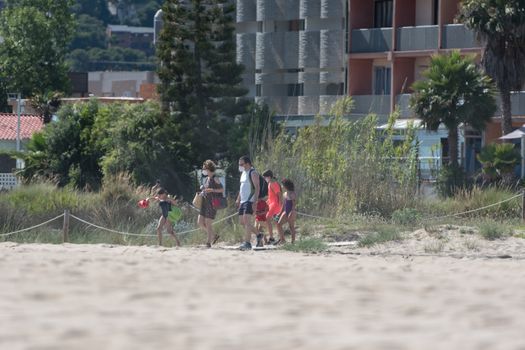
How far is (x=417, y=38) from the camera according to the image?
137 feet

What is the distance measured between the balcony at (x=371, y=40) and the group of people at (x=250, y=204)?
21408mm

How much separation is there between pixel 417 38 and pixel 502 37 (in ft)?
23.1

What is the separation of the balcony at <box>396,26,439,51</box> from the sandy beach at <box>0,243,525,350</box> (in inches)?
993

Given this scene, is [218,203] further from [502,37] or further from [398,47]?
[398,47]

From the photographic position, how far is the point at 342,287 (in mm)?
13141

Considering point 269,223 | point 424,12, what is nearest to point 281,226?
point 269,223

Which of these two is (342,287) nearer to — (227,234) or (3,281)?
(3,281)

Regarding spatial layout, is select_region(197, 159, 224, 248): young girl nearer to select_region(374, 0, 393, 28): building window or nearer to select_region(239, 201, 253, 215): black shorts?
select_region(239, 201, 253, 215): black shorts

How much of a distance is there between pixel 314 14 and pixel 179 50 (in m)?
10.6

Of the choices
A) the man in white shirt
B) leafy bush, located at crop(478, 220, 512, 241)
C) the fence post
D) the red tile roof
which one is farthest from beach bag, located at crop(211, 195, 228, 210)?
the red tile roof

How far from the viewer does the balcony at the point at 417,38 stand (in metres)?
41.4

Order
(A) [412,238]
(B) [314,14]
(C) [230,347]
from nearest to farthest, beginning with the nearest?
(C) [230,347]
(A) [412,238]
(B) [314,14]

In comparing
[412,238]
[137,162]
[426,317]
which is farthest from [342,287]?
[137,162]

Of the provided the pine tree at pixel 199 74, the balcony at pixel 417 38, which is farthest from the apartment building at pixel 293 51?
the pine tree at pixel 199 74
